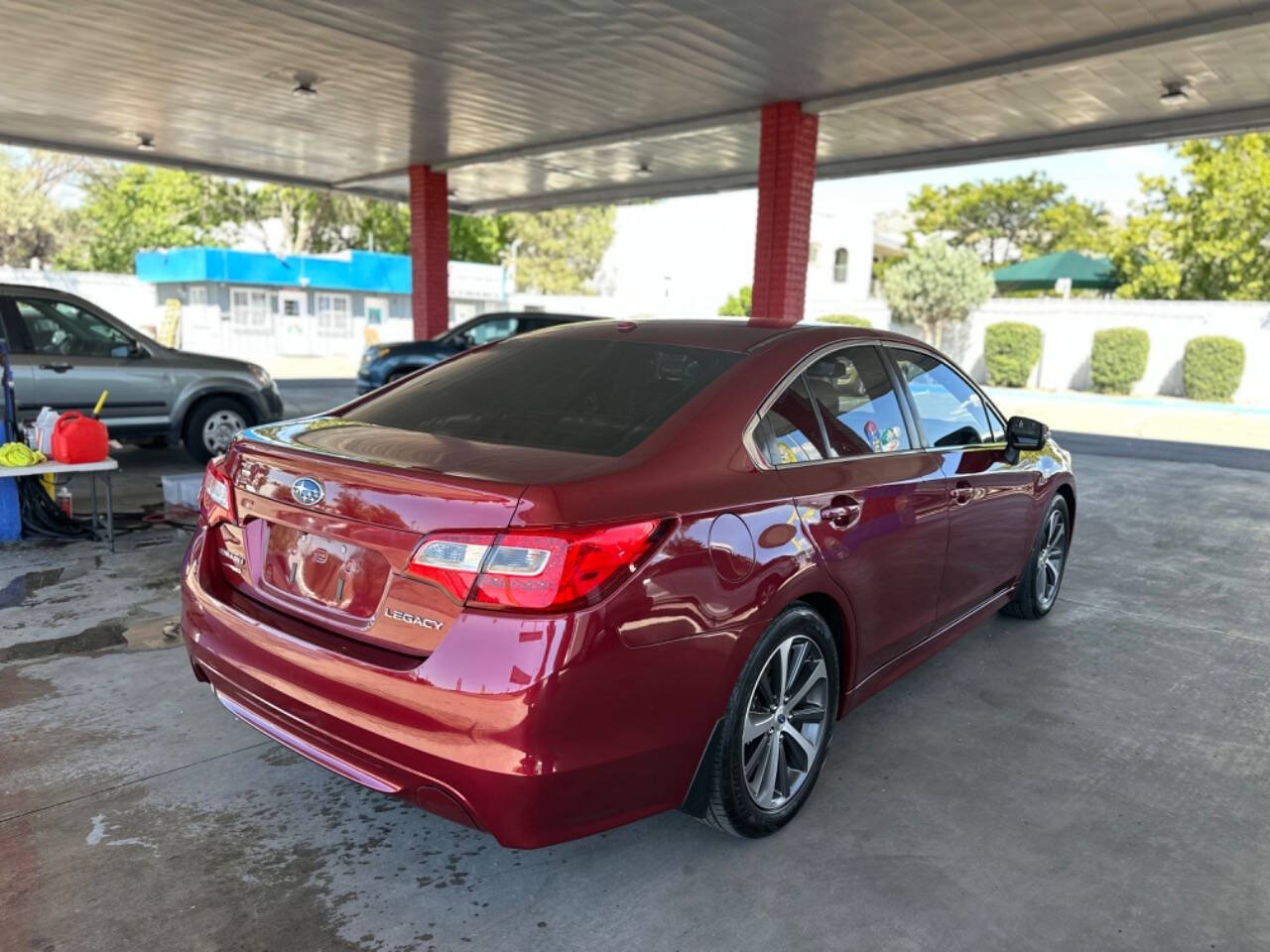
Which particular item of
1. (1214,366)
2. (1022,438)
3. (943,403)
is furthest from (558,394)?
(1214,366)

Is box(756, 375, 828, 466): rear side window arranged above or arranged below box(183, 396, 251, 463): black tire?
above

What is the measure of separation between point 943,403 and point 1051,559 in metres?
1.75

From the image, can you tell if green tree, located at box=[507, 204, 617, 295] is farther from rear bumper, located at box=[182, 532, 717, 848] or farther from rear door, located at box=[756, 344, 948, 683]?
rear bumper, located at box=[182, 532, 717, 848]

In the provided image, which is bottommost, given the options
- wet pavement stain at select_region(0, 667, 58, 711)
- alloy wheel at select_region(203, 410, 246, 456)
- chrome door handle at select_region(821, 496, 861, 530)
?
wet pavement stain at select_region(0, 667, 58, 711)

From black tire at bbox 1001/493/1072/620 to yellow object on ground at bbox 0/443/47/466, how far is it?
19.3 feet

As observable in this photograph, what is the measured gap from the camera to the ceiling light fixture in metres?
10.2

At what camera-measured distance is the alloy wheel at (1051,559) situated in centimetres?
514

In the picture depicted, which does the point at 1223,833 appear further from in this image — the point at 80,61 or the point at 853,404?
the point at 80,61

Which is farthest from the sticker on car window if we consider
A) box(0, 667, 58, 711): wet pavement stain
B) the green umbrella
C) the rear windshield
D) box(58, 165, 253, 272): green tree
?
box(58, 165, 253, 272): green tree

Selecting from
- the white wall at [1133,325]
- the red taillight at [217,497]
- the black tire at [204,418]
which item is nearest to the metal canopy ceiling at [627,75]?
Answer: the black tire at [204,418]

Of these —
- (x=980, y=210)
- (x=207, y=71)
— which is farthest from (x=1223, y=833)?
(x=980, y=210)

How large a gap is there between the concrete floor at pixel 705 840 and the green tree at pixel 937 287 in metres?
24.9

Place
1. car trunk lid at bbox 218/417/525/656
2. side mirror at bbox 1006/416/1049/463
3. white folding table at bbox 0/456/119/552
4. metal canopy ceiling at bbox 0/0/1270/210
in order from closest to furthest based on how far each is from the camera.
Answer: car trunk lid at bbox 218/417/525/656, side mirror at bbox 1006/416/1049/463, white folding table at bbox 0/456/119/552, metal canopy ceiling at bbox 0/0/1270/210

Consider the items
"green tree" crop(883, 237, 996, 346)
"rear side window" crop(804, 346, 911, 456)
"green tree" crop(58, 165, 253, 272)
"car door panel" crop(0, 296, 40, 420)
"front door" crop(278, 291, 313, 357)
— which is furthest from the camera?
"green tree" crop(58, 165, 253, 272)
